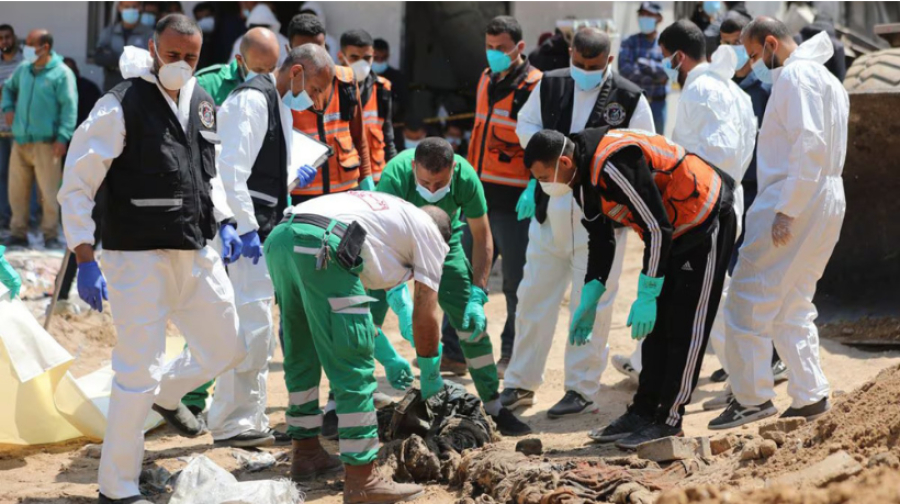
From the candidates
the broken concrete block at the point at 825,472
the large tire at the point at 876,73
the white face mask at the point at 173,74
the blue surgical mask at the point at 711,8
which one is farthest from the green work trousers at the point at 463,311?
the blue surgical mask at the point at 711,8

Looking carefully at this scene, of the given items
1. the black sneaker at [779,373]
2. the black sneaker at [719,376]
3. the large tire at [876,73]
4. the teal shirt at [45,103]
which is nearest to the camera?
the black sneaker at [779,373]

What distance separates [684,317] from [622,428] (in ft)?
2.28

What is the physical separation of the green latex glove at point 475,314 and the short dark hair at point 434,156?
69 cm

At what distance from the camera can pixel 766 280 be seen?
20.4ft

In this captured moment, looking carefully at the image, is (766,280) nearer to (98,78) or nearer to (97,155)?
(97,155)

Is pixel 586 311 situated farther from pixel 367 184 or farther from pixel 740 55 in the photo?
pixel 740 55

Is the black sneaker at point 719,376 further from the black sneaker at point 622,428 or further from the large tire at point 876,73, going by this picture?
the large tire at point 876,73

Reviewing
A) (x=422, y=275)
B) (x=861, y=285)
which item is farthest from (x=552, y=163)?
(x=861, y=285)

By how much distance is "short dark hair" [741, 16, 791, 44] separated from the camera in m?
6.44

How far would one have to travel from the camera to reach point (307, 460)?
5.77m

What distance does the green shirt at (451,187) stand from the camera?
654cm

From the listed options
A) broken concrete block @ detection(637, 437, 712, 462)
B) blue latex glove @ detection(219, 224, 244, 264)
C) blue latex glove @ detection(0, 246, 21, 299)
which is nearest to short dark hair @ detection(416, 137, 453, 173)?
blue latex glove @ detection(219, 224, 244, 264)

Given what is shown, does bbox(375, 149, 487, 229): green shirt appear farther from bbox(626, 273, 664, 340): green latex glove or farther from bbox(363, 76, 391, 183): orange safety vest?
bbox(363, 76, 391, 183): orange safety vest

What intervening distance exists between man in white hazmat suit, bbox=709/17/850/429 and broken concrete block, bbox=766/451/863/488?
1855 millimetres
